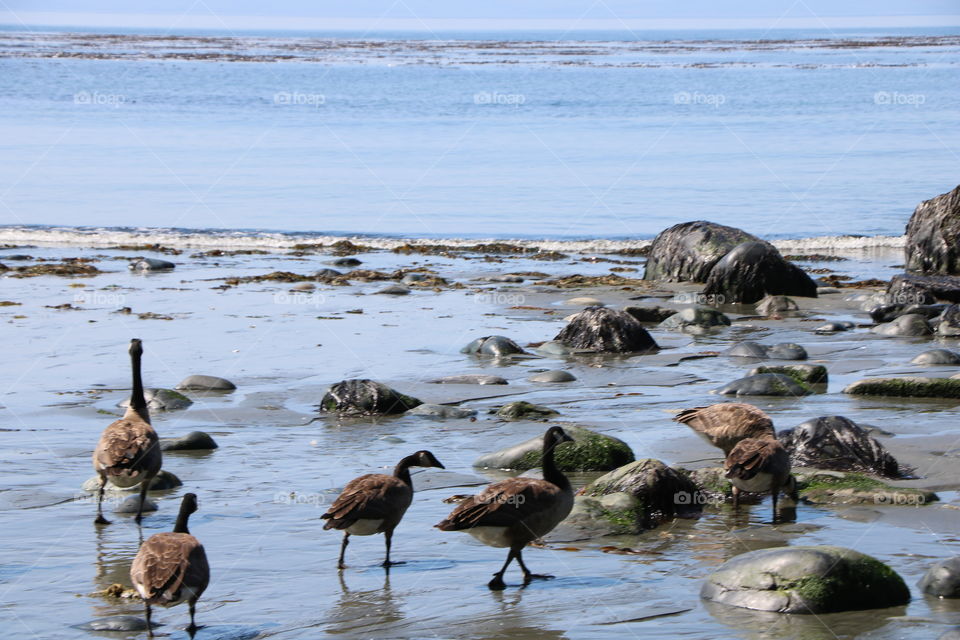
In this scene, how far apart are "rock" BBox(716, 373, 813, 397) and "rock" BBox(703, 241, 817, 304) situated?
7212mm

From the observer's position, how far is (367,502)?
798 centimetres

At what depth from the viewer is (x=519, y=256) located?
26062 millimetres

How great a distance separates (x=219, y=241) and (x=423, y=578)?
21745 mm

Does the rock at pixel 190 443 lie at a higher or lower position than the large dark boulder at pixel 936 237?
lower

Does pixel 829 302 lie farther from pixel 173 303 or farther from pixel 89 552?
pixel 89 552

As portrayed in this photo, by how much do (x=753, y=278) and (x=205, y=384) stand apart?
9956 millimetres

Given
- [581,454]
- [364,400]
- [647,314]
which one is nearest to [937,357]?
[647,314]

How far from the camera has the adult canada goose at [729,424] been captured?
10.0 metres

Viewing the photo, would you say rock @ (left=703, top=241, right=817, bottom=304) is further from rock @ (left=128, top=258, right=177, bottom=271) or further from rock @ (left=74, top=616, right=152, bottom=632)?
rock @ (left=74, top=616, right=152, bottom=632)

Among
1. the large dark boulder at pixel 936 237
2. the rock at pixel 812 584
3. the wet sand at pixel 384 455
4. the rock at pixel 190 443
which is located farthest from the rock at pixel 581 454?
the large dark boulder at pixel 936 237

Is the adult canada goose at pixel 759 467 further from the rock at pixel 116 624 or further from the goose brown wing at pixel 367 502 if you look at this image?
the rock at pixel 116 624

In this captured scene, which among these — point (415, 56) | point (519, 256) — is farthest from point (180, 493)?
point (415, 56)

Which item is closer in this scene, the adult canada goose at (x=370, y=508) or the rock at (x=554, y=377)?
the adult canada goose at (x=370, y=508)

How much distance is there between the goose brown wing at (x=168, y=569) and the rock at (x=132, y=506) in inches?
101
